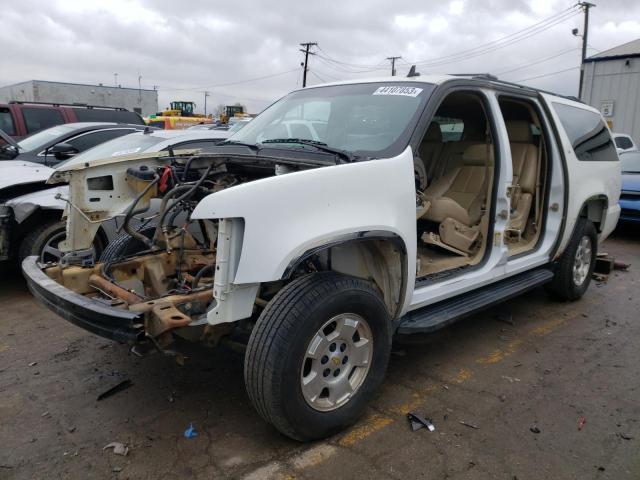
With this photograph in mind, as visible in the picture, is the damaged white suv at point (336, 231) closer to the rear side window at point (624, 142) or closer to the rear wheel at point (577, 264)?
the rear wheel at point (577, 264)

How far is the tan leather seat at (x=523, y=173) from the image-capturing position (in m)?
4.72

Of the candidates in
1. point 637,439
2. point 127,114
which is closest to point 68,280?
point 637,439

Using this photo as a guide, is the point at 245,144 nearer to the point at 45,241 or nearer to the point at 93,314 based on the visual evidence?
the point at 93,314

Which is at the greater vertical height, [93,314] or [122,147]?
[122,147]

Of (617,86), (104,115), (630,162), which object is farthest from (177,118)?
(630,162)

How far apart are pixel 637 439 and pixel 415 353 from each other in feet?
4.98

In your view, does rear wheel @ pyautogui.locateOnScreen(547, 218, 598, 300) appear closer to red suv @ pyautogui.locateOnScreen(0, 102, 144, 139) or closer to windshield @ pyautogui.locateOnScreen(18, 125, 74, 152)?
windshield @ pyautogui.locateOnScreen(18, 125, 74, 152)

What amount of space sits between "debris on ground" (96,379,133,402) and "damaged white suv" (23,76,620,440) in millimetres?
583

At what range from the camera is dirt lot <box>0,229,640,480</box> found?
2.60 metres

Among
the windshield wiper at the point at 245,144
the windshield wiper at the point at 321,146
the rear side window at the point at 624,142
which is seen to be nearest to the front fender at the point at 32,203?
the windshield wiper at the point at 245,144

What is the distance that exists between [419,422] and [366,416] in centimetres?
31

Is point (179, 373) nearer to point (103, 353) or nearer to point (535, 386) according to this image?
point (103, 353)

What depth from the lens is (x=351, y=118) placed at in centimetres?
355

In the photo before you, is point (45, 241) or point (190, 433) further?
point (45, 241)
